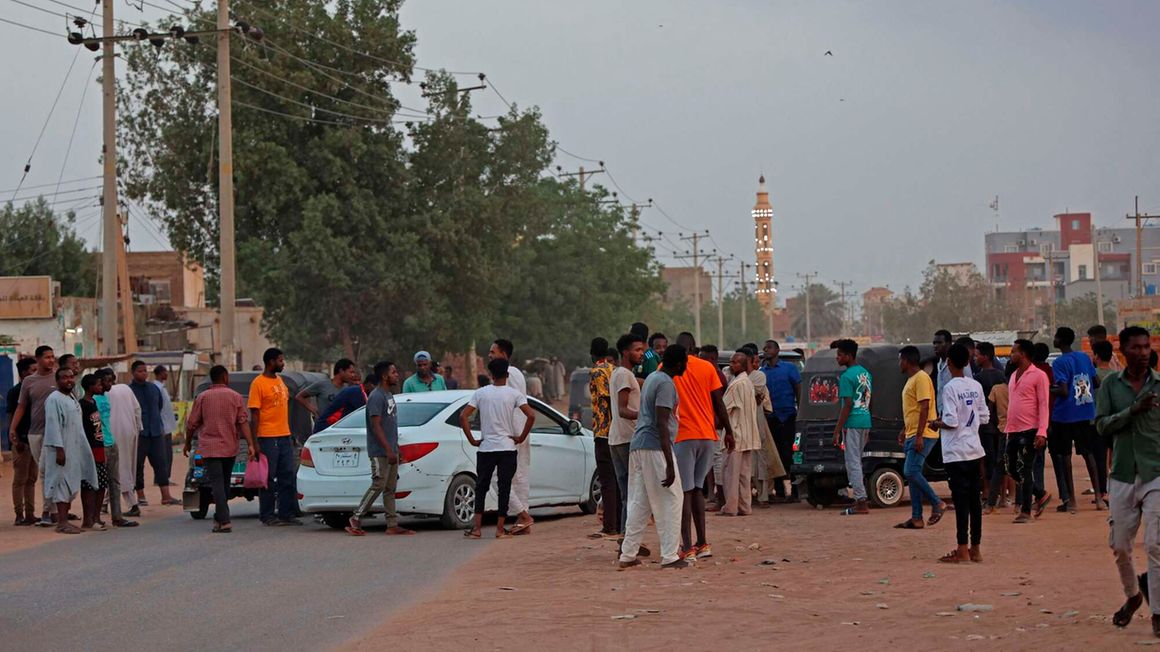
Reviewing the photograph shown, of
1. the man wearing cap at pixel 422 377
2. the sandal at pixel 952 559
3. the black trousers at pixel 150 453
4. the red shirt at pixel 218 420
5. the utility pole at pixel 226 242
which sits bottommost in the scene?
the sandal at pixel 952 559

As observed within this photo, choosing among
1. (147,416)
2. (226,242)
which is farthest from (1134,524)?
(226,242)

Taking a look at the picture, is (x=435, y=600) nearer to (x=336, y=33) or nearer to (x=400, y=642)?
(x=400, y=642)

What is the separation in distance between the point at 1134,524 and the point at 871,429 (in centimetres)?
944

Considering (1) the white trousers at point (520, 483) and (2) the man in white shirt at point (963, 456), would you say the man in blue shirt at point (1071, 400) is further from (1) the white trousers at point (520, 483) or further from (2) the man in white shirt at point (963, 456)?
(1) the white trousers at point (520, 483)

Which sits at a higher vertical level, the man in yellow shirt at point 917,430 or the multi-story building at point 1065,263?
the multi-story building at point 1065,263

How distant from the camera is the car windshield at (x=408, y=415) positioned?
56.6 ft

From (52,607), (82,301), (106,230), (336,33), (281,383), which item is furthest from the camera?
(82,301)

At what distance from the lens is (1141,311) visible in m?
56.1

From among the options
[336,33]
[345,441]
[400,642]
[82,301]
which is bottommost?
[400,642]

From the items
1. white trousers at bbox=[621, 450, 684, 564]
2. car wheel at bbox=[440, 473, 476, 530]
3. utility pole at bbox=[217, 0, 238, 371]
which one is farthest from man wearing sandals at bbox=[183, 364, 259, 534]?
utility pole at bbox=[217, 0, 238, 371]

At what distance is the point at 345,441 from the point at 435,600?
573cm

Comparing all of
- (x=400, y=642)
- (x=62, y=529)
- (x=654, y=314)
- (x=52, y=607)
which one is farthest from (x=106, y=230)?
(x=654, y=314)

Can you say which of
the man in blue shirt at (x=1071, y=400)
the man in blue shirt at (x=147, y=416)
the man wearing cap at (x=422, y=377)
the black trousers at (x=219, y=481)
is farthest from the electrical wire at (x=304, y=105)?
the man in blue shirt at (x=1071, y=400)

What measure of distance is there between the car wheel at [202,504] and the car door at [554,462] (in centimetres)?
413
